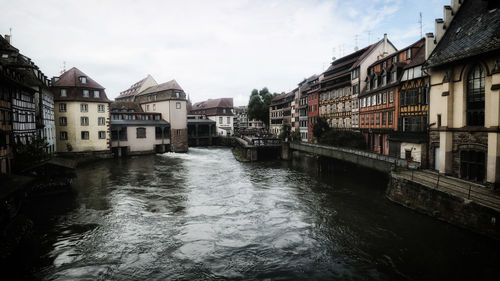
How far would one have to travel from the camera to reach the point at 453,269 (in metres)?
11.8

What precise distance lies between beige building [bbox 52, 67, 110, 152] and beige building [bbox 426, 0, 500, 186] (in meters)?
44.8

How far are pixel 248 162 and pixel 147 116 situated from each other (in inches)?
1027

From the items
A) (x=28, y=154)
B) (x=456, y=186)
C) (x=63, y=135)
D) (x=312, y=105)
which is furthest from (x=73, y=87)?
(x=456, y=186)

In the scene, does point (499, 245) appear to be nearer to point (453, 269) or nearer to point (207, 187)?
point (453, 269)

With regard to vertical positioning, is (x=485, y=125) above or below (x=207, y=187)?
above

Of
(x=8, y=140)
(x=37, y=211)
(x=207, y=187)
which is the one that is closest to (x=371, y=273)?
(x=207, y=187)

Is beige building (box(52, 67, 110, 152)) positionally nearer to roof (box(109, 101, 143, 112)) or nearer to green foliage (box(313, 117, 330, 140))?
roof (box(109, 101, 143, 112))

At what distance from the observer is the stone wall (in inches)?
534

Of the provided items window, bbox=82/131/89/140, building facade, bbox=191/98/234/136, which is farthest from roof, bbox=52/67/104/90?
building facade, bbox=191/98/234/136

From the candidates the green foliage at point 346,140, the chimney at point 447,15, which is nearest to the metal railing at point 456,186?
the chimney at point 447,15

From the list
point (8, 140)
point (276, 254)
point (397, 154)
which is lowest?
point (276, 254)

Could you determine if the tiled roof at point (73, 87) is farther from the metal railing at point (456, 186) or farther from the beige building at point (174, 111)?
the metal railing at point (456, 186)

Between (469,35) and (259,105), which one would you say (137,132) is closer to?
(259,105)

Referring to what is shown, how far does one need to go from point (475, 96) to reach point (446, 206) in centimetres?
792
